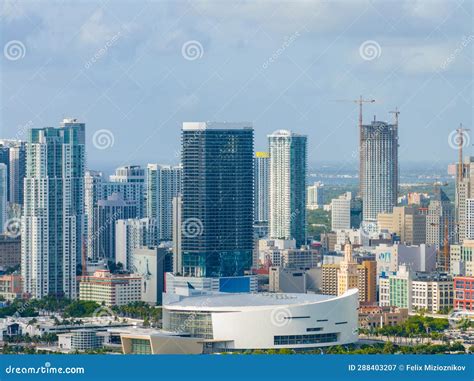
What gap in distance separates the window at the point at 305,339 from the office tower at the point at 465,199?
8497mm

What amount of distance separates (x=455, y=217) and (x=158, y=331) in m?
10.4

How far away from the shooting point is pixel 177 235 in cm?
2195

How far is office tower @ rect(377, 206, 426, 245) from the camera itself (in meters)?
25.4

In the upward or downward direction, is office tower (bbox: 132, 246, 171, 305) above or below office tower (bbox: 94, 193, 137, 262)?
below

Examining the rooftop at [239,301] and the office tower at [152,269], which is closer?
the rooftop at [239,301]

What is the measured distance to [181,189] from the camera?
22.6 metres

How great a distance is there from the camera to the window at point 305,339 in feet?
49.4

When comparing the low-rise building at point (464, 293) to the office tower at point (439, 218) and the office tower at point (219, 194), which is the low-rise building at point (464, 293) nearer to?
the office tower at point (219, 194)

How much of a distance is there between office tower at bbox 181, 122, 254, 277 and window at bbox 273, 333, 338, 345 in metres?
5.90

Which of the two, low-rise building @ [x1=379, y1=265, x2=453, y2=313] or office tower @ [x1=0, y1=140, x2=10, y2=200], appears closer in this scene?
low-rise building @ [x1=379, y1=265, x2=453, y2=313]

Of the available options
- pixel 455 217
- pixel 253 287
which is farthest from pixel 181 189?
pixel 455 217

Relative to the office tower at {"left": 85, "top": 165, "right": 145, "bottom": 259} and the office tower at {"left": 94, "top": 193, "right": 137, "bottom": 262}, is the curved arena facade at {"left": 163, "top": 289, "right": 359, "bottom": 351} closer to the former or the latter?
the office tower at {"left": 85, "top": 165, "right": 145, "bottom": 259}

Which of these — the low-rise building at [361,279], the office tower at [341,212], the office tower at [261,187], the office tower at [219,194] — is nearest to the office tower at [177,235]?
the office tower at [219,194]

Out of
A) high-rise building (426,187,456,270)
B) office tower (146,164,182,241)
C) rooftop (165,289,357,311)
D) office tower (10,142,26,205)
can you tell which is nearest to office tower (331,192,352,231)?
high-rise building (426,187,456,270)
